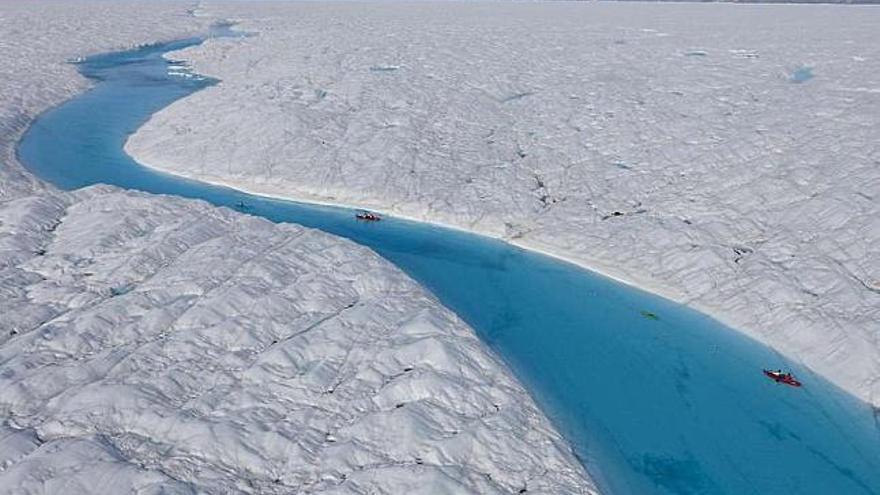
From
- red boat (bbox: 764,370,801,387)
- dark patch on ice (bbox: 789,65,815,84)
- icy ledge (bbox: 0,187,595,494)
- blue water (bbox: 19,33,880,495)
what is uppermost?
dark patch on ice (bbox: 789,65,815,84)

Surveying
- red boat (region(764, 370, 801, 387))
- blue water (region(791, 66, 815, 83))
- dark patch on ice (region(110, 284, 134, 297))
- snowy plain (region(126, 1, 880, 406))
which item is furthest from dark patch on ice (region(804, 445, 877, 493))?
blue water (region(791, 66, 815, 83))

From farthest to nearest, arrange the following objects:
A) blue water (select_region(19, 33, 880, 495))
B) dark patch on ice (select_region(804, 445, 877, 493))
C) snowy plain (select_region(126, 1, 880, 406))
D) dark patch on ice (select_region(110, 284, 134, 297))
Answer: snowy plain (select_region(126, 1, 880, 406))
dark patch on ice (select_region(110, 284, 134, 297))
blue water (select_region(19, 33, 880, 495))
dark patch on ice (select_region(804, 445, 877, 493))

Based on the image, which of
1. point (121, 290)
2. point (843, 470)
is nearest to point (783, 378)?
point (843, 470)

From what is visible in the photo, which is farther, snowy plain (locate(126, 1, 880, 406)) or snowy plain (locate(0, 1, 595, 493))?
snowy plain (locate(126, 1, 880, 406))

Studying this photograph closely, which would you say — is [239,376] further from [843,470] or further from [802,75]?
[802,75]

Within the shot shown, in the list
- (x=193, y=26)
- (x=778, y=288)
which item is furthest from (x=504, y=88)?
(x=193, y=26)

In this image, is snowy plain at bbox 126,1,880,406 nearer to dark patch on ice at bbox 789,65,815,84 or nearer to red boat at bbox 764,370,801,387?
dark patch on ice at bbox 789,65,815,84

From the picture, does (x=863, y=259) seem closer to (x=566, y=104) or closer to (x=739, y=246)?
(x=739, y=246)
